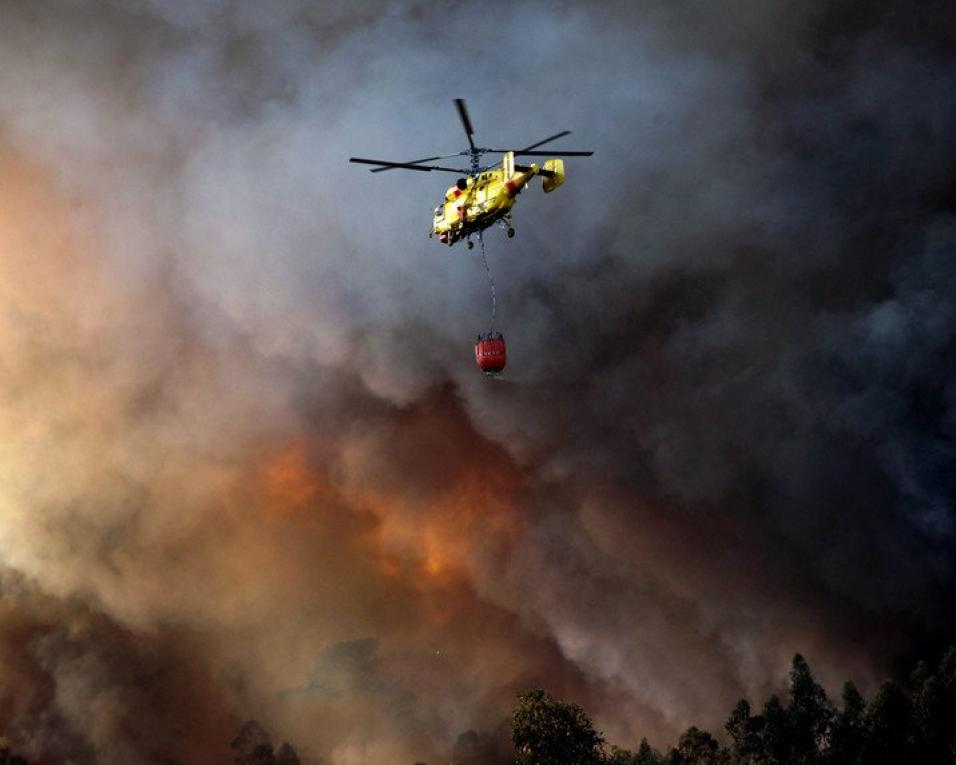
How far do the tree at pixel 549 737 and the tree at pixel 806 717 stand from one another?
15.1 metres

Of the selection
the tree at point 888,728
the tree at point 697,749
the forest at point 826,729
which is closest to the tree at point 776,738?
the forest at point 826,729

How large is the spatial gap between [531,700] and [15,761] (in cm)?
6314

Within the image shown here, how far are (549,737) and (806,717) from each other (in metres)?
20.2

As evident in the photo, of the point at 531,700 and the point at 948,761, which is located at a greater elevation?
the point at 531,700

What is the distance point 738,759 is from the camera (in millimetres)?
71375

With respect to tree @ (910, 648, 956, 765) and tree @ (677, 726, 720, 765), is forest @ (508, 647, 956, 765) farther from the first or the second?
tree @ (677, 726, 720, 765)

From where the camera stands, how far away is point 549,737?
6525 centimetres

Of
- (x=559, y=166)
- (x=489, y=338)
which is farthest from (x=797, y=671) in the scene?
(x=559, y=166)

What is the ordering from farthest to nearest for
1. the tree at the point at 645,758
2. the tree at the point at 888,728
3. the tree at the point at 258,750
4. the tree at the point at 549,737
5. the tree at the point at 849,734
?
the tree at the point at 258,750 → the tree at the point at 645,758 → the tree at the point at 549,737 → the tree at the point at 849,734 → the tree at the point at 888,728

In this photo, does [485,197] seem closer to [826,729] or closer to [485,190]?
[485,190]

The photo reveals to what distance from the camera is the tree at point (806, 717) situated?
66.2 metres

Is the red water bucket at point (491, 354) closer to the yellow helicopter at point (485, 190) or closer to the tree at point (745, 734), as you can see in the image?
the yellow helicopter at point (485, 190)

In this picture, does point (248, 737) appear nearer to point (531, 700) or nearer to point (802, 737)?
point (531, 700)

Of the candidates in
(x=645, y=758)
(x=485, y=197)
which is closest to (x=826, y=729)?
(x=645, y=758)
